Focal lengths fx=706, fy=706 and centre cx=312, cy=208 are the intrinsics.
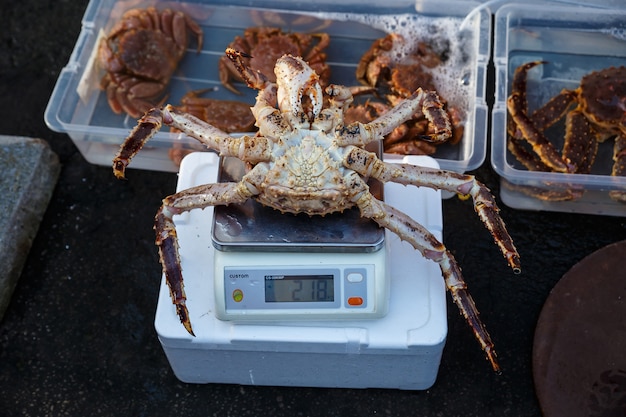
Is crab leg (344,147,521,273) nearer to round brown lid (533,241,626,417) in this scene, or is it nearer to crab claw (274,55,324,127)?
crab claw (274,55,324,127)

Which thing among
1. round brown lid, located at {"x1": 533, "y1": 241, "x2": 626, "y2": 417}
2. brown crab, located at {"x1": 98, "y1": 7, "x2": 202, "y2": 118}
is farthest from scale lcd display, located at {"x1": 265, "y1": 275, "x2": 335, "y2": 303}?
brown crab, located at {"x1": 98, "y1": 7, "x2": 202, "y2": 118}

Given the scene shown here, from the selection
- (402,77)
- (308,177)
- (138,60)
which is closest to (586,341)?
(308,177)

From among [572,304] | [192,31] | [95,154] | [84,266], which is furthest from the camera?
[192,31]

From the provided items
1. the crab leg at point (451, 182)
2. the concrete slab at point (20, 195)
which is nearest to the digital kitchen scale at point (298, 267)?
the crab leg at point (451, 182)

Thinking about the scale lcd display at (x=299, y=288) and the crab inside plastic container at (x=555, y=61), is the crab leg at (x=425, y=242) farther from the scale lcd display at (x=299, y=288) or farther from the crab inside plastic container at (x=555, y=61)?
the crab inside plastic container at (x=555, y=61)

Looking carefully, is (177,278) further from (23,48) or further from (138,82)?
(23,48)

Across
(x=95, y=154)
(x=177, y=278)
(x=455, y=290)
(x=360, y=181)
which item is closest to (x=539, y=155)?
(x=455, y=290)

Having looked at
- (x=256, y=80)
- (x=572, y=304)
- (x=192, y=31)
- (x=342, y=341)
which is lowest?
(x=572, y=304)
